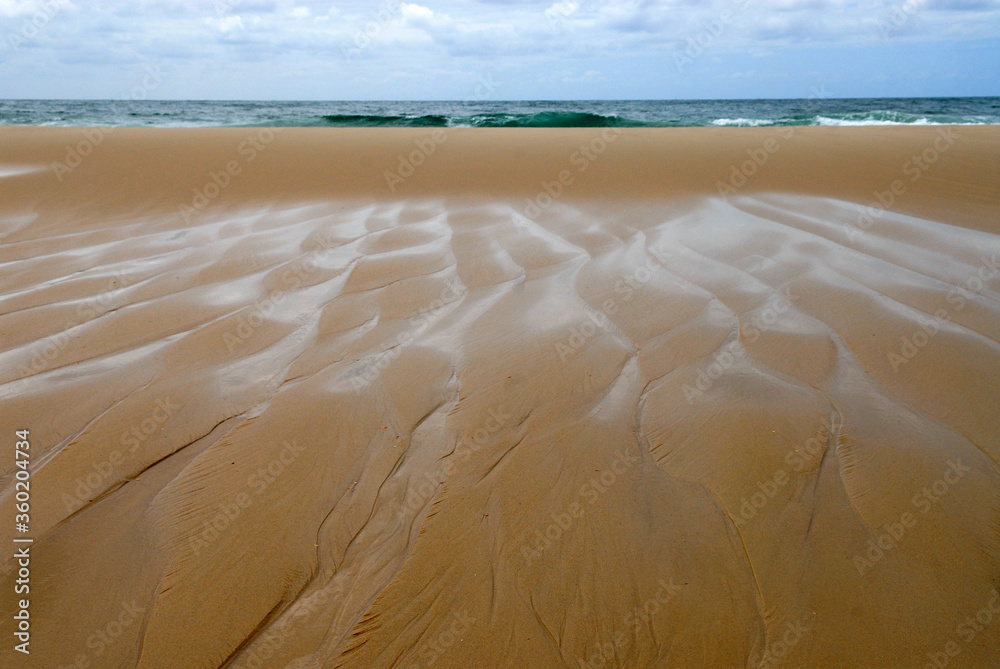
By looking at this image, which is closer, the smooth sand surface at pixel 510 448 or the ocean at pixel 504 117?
the smooth sand surface at pixel 510 448

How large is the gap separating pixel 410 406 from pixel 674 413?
1.00m

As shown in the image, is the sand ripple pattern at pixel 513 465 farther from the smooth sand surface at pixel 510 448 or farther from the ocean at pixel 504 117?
the ocean at pixel 504 117

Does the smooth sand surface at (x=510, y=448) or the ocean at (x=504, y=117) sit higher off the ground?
the smooth sand surface at (x=510, y=448)

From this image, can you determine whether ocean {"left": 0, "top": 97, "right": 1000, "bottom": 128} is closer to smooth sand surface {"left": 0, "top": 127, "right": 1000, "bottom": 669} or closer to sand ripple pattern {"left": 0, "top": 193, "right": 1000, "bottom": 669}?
smooth sand surface {"left": 0, "top": 127, "right": 1000, "bottom": 669}

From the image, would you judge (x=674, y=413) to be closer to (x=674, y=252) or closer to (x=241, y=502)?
(x=241, y=502)

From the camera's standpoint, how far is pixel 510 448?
1.99 metres

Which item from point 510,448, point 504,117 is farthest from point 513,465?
point 504,117

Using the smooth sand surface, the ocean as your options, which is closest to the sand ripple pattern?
the smooth sand surface

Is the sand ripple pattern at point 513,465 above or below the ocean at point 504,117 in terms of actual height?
above

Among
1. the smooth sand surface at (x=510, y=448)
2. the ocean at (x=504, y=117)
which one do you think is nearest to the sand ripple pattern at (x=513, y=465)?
the smooth sand surface at (x=510, y=448)

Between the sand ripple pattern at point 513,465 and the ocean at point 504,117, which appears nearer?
the sand ripple pattern at point 513,465

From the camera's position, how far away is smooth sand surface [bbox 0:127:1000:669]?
1412 mm

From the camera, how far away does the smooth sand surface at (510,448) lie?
1.41 m

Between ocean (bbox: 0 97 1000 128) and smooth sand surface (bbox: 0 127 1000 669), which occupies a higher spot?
smooth sand surface (bbox: 0 127 1000 669)
